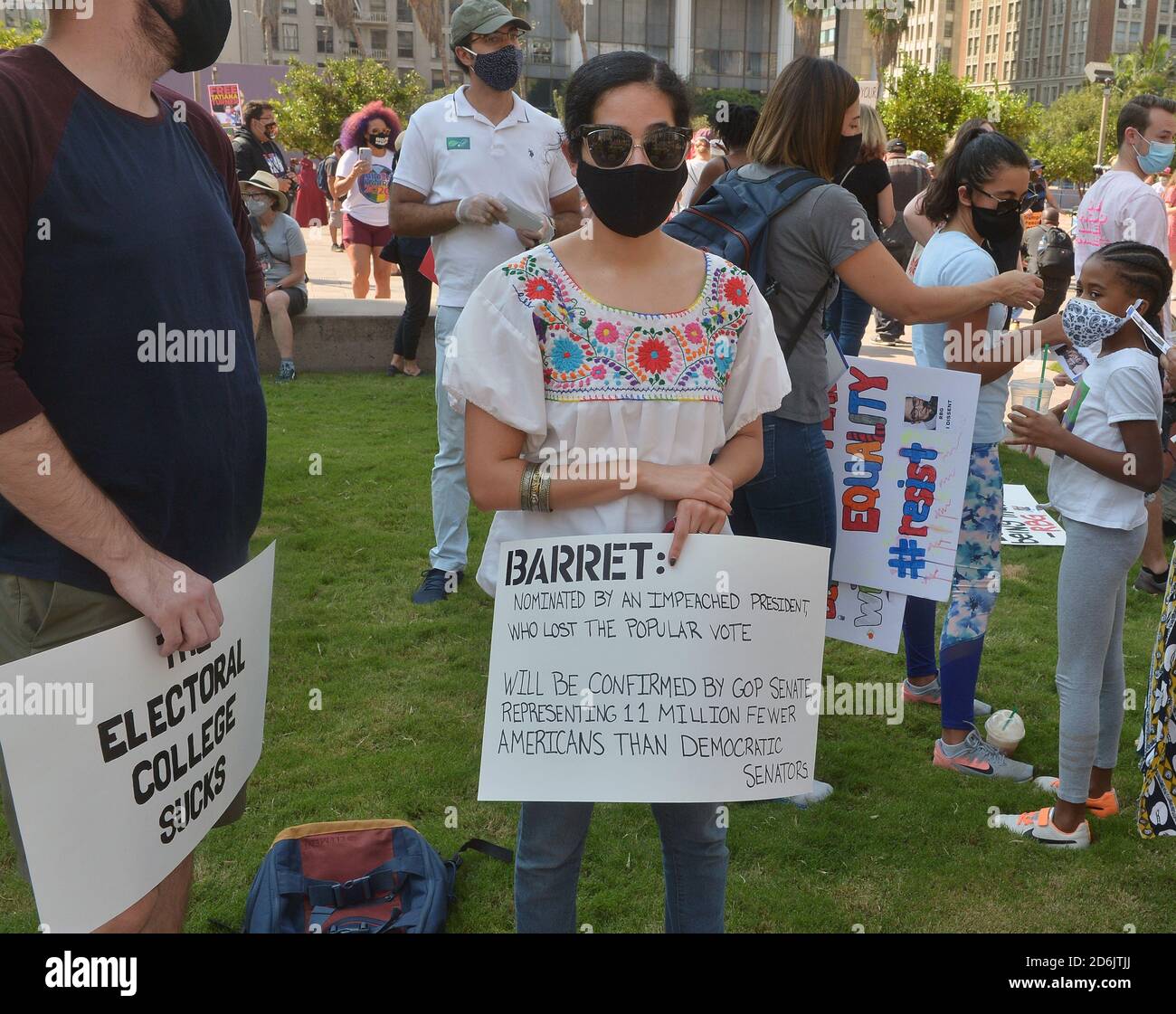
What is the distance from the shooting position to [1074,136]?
60250 millimetres

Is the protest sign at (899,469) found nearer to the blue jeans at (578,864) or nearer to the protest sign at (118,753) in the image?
the blue jeans at (578,864)

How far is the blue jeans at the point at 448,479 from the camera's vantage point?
5047mm

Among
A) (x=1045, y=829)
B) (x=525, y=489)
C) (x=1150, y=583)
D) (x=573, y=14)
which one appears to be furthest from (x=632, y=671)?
(x=573, y=14)

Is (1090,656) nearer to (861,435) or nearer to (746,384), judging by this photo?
(861,435)

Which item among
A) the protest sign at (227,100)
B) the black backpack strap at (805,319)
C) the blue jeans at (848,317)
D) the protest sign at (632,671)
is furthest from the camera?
the protest sign at (227,100)

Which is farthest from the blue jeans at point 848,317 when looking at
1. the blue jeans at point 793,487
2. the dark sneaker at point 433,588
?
the blue jeans at point 793,487

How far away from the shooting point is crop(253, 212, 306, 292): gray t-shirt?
10070 millimetres

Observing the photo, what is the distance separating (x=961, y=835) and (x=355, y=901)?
1909mm

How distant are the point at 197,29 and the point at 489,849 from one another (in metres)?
2.32

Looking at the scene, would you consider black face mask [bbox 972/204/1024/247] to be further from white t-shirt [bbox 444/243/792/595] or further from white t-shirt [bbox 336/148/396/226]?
white t-shirt [bbox 336/148/396/226]

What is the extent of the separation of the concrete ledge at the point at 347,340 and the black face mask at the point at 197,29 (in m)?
8.26

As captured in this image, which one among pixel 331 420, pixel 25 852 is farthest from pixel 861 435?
pixel 331 420

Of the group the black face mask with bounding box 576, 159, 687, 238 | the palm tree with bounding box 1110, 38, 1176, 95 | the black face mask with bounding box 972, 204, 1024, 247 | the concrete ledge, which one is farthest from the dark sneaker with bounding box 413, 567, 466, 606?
the palm tree with bounding box 1110, 38, 1176, 95

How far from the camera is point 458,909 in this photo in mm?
3119
